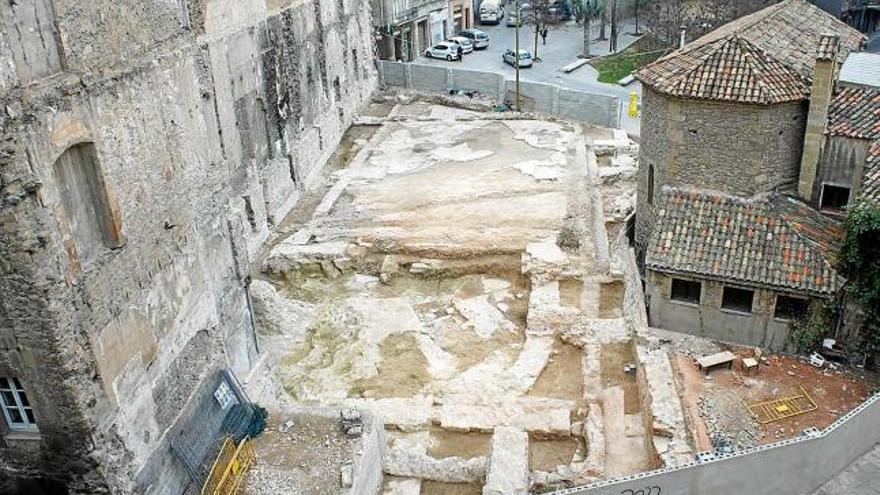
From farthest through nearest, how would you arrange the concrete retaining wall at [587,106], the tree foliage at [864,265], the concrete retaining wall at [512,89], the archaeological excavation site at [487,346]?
the concrete retaining wall at [512,89], the concrete retaining wall at [587,106], the tree foliage at [864,265], the archaeological excavation site at [487,346]

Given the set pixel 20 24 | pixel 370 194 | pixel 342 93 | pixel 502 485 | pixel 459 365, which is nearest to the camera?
pixel 20 24

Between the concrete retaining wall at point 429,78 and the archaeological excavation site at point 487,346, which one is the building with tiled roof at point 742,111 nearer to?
the archaeological excavation site at point 487,346

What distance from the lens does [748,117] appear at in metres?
18.6

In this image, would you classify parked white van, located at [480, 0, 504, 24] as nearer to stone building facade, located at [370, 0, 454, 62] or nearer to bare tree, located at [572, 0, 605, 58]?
bare tree, located at [572, 0, 605, 58]

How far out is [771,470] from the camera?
14062 mm

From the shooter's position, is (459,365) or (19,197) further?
(459,365)

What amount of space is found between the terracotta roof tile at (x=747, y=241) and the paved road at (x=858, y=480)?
3813 millimetres

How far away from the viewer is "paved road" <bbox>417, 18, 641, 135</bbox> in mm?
43984

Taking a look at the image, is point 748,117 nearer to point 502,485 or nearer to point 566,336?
point 566,336

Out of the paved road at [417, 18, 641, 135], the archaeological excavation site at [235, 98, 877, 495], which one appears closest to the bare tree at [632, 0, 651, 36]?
the paved road at [417, 18, 641, 135]

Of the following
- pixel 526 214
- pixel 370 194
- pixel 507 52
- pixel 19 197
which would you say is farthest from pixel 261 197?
Answer: pixel 507 52

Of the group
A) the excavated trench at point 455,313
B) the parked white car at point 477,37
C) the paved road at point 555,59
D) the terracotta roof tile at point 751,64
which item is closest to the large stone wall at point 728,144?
the terracotta roof tile at point 751,64

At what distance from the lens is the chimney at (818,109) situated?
17.6 metres

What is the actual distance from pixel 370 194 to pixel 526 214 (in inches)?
247
